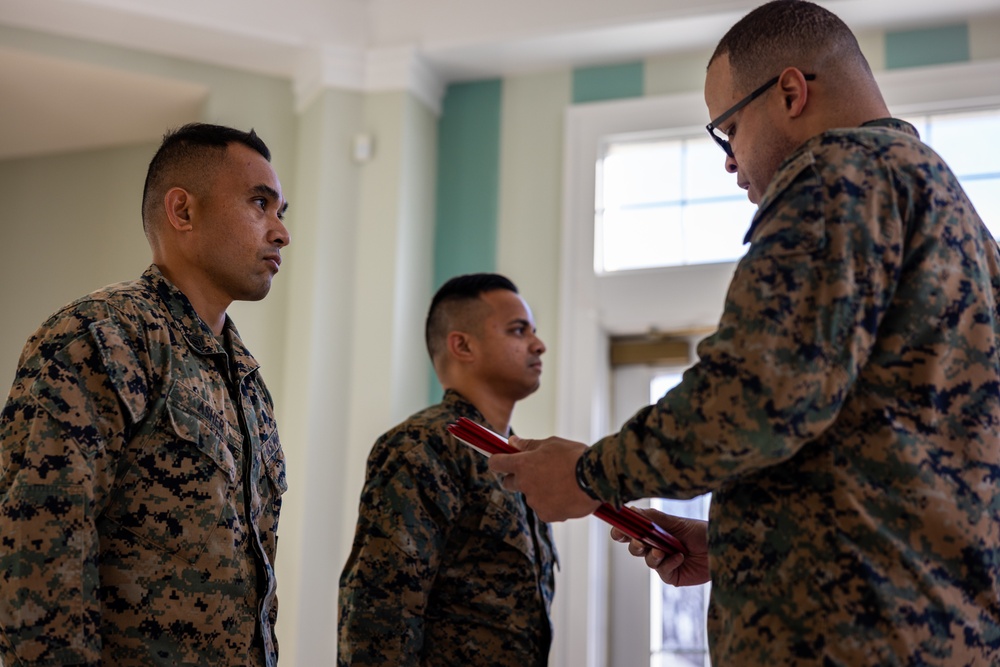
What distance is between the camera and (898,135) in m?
1.61

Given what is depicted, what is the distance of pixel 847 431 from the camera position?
1482mm

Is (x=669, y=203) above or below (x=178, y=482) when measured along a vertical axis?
above

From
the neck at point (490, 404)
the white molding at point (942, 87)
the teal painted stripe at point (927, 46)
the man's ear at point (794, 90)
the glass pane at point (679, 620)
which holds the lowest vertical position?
the glass pane at point (679, 620)

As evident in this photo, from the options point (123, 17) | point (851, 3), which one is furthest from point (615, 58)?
point (123, 17)

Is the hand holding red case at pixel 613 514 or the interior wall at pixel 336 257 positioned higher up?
the interior wall at pixel 336 257

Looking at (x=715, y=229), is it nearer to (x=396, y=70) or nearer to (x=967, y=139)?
(x=967, y=139)

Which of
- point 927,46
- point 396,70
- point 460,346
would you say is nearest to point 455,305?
point 460,346

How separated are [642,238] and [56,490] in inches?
113

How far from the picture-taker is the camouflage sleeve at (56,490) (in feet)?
5.32

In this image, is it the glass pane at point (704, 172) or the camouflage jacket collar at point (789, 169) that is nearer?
the camouflage jacket collar at point (789, 169)

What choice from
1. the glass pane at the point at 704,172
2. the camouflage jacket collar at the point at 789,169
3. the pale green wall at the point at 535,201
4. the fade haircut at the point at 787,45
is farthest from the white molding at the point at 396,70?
the camouflage jacket collar at the point at 789,169

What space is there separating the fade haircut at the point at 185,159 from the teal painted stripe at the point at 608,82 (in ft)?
7.48

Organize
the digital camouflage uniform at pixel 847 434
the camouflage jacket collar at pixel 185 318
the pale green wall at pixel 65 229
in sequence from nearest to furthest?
the digital camouflage uniform at pixel 847 434 → the camouflage jacket collar at pixel 185 318 → the pale green wall at pixel 65 229

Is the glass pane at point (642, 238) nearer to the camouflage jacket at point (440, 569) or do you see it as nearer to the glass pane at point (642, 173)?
the glass pane at point (642, 173)
